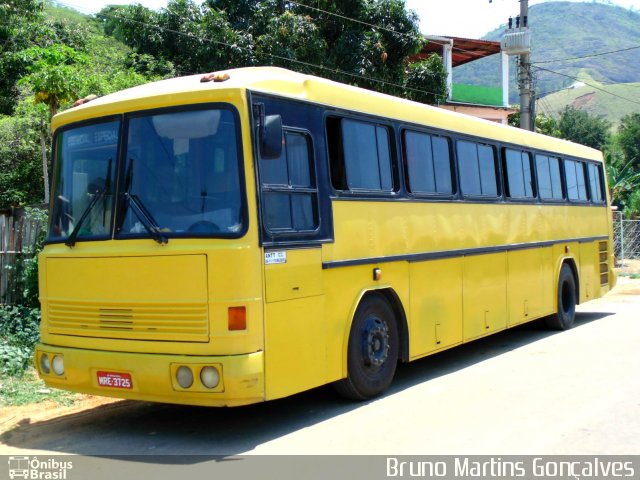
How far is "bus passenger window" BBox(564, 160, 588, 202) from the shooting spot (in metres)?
13.6

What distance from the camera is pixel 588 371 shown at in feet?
29.9

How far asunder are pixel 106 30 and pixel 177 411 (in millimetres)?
48458

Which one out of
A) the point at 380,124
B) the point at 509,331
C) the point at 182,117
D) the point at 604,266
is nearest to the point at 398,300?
the point at 380,124

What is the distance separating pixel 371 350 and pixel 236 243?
2242 millimetres

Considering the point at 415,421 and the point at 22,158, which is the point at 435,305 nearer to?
the point at 415,421

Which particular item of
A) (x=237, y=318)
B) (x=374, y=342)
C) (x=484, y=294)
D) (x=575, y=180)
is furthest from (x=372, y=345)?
(x=575, y=180)

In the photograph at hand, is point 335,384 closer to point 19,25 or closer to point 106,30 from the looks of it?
point 19,25

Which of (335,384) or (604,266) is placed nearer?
(335,384)

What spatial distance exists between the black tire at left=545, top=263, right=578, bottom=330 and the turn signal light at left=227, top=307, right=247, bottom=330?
8118mm

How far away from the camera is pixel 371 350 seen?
25.1 ft

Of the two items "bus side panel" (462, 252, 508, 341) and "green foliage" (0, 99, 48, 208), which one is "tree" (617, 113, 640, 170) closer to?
"green foliage" (0, 99, 48, 208)

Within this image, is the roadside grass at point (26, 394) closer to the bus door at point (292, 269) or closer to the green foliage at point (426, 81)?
the bus door at point (292, 269)

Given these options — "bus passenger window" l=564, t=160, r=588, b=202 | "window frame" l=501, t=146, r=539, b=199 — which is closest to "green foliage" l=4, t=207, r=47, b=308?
"window frame" l=501, t=146, r=539, b=199

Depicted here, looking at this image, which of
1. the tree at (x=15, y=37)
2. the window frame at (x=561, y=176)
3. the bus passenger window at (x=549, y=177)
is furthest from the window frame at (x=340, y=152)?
the tree at (x=15, y=37)
